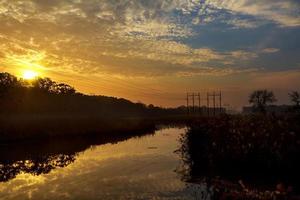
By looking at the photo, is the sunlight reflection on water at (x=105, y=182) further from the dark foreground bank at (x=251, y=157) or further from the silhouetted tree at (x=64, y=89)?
the silhouetted tree at (x=64, y=89)

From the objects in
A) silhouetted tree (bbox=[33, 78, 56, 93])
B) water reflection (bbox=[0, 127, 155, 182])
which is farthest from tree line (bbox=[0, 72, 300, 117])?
water reflection (bbox=[0, 127, 155, 182])

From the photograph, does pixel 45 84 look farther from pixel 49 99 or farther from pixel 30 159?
pixel 30 159

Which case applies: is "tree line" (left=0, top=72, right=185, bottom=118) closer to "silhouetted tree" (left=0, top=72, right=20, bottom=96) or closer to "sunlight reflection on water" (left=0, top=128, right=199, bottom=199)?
"silhouetted tree" (left=0, top=72, right=20, bottom=96)

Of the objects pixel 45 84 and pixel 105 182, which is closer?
pixel 105 182

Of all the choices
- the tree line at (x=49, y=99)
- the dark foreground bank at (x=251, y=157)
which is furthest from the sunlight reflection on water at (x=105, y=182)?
the tree line at (x=49, y=99)

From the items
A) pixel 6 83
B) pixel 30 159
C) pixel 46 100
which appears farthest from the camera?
pixel 46 100

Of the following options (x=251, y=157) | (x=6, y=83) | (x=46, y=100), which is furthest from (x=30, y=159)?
(x=46, y=100)

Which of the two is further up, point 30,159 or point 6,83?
point 6,83

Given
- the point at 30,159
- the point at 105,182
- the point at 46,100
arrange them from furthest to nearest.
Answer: the point at 46,100 < the point at 30,159 < the point at 105,182

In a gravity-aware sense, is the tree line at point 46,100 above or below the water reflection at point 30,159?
above

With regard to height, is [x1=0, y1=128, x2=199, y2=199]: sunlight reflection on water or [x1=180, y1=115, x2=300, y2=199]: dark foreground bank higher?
[x1=180, y1=115, x2=300, y2=199]: dark foreground bank

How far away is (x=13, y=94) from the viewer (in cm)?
8244

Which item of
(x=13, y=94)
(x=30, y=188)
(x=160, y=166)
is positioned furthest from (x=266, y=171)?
(x=13, y=94)

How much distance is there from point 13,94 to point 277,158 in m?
75.6
